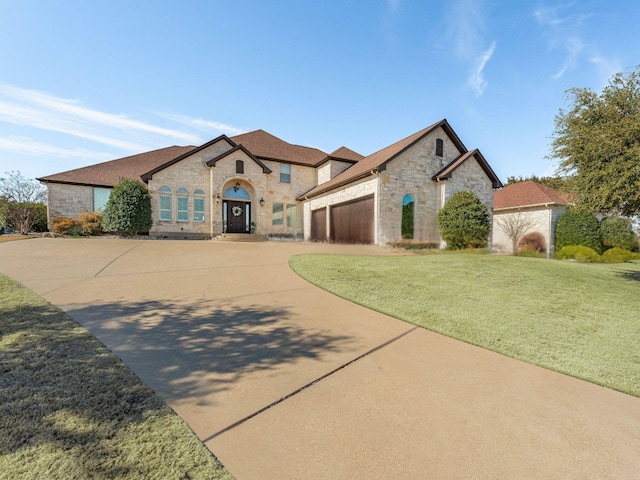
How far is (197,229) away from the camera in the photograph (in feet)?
67.4

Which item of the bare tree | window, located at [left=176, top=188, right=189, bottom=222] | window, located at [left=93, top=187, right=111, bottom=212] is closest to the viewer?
window, located at [left=176, top=188, right=189, bottom=222]

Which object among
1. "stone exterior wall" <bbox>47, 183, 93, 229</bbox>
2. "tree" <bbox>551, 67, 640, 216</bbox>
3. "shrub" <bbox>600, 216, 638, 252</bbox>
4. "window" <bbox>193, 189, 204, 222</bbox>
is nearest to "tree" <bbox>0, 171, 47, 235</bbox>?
"stone exterior wall" <bbox>47, 183, 93, 229</bbox>

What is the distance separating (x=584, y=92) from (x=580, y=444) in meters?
11.2

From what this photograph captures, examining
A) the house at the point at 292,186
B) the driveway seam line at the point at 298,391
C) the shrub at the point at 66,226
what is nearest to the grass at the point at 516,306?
the driveway seam line at the point at 298,391

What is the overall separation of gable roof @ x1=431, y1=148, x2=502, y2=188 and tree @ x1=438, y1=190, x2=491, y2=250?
1871 millimetres

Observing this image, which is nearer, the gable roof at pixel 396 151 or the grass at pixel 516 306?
the grass at pixel 516 306

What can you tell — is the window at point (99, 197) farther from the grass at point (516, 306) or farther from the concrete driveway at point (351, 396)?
the concrete driveway at point (351, 396)

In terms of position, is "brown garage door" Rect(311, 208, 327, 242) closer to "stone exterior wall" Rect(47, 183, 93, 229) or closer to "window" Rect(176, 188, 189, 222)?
"window" Rect(176, 188, 189, 222)

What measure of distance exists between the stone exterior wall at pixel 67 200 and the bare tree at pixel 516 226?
96.3 feet

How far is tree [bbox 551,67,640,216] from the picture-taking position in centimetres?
765

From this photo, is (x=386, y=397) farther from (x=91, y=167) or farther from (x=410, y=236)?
(x=91, y=167)

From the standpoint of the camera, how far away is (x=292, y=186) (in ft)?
78.2

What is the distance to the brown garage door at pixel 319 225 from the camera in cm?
2083

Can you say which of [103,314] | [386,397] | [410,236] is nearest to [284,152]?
[410,236]
